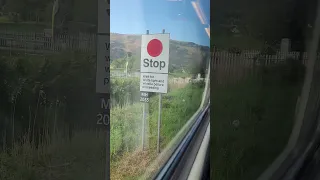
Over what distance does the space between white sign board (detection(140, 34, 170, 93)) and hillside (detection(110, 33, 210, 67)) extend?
1.1 inches

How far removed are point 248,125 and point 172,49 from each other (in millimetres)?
537

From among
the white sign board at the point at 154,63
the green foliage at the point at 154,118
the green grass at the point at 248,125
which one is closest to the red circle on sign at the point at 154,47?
the white sign board at the point at 154,63

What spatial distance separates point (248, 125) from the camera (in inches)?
77.0

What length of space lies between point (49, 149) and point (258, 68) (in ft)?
3.46

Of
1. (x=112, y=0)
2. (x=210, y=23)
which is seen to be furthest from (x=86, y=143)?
(x=210, y=23)

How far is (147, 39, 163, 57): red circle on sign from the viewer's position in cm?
182

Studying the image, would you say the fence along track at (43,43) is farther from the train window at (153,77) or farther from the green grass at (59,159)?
the green grass at (59,159)

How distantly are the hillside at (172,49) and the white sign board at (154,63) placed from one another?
0.10ft

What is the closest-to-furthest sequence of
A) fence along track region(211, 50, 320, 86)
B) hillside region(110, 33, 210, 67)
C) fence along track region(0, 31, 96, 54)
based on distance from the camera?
fence along track region(0, 31, 96, 54), hillside region(110, 33, 210, 67), fence along track region(211, 50, 320, 86)

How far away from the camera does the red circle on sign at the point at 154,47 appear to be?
182 centimetres

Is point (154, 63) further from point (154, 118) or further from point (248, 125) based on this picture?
point (248, 125)

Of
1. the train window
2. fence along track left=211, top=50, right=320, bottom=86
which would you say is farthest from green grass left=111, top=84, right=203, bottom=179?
fence along track left=211, top=50, right=320, bottom=86

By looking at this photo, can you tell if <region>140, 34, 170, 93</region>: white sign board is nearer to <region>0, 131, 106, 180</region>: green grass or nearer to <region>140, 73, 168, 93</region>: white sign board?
<region>140, 73, 168, 93</region>: white sign board

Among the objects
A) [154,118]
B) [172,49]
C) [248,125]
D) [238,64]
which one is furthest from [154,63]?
[248,125]
